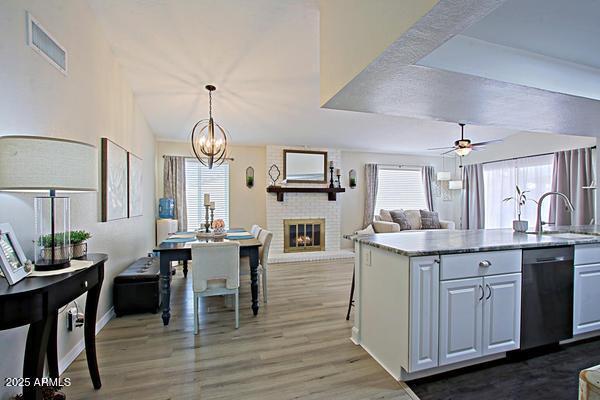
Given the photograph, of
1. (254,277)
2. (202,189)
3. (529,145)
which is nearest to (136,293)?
(254,277)

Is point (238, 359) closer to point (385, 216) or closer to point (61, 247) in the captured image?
point (61, 247)

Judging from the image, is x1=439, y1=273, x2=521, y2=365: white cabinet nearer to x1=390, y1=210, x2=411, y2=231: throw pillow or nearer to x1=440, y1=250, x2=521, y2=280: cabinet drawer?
x1=440, y1=250, x2=521, y2=280: cabinet drawer

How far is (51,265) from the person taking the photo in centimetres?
145

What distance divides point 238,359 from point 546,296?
2563 millimetres

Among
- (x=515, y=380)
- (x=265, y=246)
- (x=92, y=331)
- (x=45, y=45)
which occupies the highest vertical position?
(x=45, y=45)

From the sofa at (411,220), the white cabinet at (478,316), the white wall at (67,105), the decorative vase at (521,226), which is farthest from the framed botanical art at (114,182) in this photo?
the sofa at (411,220)

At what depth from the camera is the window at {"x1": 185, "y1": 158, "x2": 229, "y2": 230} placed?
19.0 ft

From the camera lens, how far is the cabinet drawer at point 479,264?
6.13 ft

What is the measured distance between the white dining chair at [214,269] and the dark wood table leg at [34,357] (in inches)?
52.3

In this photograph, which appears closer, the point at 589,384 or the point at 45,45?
the point at 589,384

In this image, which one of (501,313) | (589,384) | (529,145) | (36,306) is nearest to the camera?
(589,384)

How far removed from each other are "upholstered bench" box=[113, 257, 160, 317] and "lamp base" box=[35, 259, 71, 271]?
→ 1629 mm

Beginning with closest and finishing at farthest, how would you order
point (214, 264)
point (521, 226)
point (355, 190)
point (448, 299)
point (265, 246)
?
point (448, 299) < point (214, 264) < point (521, 226) < point (265, 246) < point (355, 190)

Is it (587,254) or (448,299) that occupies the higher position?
(587,254)
